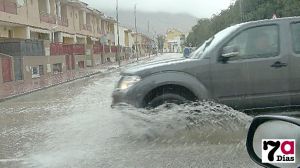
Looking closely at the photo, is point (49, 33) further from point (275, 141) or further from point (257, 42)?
point (275, 141)

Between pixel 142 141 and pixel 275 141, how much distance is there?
505cm

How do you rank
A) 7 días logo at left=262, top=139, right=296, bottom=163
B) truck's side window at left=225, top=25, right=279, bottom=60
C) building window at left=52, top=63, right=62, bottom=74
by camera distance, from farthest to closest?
building window at left=52, top=63, right=62, bottom=74 < truck's side window at left=225, top=25, right=279, bottom=60 < 7 días logo at left=262, top=139, right=296, bottom=163

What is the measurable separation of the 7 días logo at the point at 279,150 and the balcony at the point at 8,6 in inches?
1255

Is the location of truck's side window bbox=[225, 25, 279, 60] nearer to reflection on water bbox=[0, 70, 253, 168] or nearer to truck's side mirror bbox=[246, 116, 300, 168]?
reflection on water bbox=[0, 70, 253, 168]

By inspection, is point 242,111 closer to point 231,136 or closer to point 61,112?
point 231,136

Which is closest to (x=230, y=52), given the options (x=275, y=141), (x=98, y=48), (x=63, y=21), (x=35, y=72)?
(x=275, y=141)

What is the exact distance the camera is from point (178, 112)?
7082mm

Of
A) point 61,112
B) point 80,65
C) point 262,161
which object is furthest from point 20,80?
point 262,161

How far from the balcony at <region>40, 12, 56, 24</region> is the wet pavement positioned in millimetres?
34434

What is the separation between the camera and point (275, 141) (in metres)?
1.90

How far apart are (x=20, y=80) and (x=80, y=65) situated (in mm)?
20717

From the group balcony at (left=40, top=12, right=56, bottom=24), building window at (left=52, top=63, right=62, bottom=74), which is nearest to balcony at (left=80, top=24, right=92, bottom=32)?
balcony at (left=40, top=12, right=56, bottom=24)

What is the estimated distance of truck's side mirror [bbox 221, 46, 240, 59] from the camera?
6910 mm

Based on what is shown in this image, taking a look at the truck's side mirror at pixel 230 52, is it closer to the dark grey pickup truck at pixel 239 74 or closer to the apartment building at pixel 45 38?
the dark grey pickup truck at pixel 239 74
